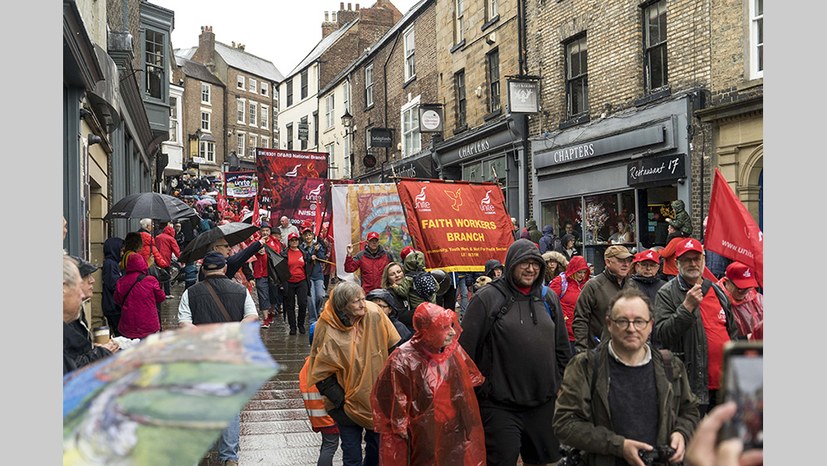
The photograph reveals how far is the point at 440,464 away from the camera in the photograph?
4.86 meters

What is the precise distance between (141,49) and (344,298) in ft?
60.0

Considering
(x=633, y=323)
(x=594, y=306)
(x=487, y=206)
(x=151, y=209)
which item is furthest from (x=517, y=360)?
(x=151, y=209)

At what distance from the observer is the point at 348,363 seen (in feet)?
17.7

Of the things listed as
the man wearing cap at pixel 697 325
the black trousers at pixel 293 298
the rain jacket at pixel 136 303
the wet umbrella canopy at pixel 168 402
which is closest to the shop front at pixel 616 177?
the black trousers at pixel 293 298

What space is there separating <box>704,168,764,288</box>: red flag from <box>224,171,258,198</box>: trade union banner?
24180 millimetres

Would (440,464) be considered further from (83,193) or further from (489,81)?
(489,81)

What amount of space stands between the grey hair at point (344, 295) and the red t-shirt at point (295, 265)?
7986 millimetres

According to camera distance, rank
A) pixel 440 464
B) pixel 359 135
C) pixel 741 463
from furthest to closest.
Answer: pixel 359 135, pixel 440 464, pixel 741 463

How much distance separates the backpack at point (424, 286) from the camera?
723 cm

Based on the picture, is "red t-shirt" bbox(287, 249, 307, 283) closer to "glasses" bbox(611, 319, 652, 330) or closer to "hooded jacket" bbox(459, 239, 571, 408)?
"hooded jacket" bbox(459, 239, 571, 408)

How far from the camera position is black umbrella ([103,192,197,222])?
11.0 meters

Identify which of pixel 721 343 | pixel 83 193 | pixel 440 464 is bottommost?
pixel 440 464

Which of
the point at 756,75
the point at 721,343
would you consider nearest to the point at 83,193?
the point at 721,343

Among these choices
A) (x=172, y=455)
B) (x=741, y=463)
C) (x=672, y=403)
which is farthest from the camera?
(x=672, y=403)
